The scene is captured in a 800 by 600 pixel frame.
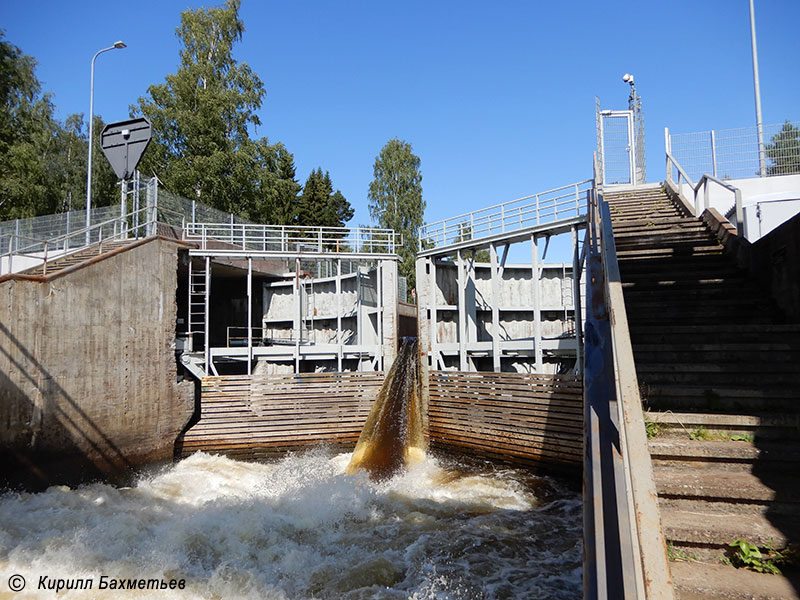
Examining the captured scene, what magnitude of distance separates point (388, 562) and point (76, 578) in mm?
3766

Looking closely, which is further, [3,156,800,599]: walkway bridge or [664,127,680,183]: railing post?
[664,127,680,183]: railing post

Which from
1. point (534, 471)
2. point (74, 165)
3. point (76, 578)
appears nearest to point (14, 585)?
point (76, 578)

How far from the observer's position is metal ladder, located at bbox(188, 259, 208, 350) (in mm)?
14062

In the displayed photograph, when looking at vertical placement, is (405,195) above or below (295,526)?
above

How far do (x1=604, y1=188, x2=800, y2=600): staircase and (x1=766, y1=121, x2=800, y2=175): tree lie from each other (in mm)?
6585

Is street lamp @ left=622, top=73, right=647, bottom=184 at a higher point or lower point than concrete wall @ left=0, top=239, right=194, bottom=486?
higher

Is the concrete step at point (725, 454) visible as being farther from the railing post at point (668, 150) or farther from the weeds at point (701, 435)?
the railing post at point (668, 150)

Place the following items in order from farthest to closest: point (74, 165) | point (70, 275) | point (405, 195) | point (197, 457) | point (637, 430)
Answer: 1. point (405, 195)
2. point (74, 165)
3. point (197, 457)
4. point (70, 275)
5. point (637, 430)

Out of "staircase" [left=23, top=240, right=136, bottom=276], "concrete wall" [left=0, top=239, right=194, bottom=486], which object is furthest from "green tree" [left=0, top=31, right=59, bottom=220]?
"concrete wall" [left=0, top=239, right=194, bottom=486]

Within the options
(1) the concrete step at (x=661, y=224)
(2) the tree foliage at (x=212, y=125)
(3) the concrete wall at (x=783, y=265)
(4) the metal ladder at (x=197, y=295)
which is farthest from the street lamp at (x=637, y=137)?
(2) the tree foliage at (x=212, y=125)

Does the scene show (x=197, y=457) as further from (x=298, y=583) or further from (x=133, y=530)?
(x=298, y=583)

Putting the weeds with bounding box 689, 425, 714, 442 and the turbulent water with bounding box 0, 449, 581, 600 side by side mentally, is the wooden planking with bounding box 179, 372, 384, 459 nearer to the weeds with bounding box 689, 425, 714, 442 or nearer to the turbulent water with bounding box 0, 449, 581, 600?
the turbulent water with bounding box 0, 449, 581, 600

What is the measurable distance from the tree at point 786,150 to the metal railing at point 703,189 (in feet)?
4.88

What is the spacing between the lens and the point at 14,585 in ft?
18.6
